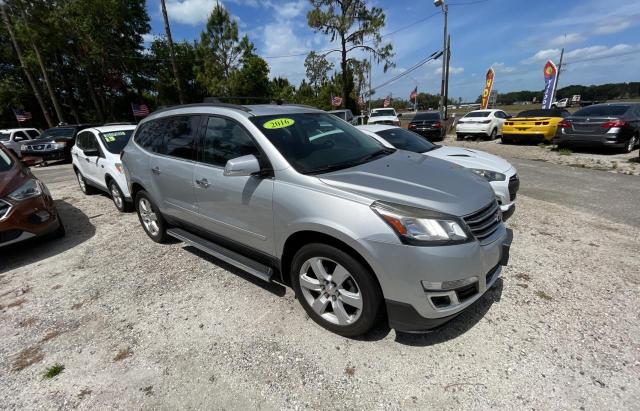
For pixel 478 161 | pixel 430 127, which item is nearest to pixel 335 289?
pixel 478 161

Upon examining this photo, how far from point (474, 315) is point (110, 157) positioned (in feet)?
20.6

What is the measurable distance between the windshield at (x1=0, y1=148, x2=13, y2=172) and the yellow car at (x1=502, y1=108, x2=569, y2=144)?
14.5 metres

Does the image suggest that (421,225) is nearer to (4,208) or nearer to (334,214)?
(334,214)

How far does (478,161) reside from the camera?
501 cm

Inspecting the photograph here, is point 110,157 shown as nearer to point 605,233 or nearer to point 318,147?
point 318,147

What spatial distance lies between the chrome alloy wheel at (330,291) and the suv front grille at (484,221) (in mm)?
910

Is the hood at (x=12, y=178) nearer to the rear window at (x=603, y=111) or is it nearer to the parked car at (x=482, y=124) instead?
the rear window at (x=603, y=111)

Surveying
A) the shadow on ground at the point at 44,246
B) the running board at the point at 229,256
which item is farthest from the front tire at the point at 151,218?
the shadow on ground at the point at 44,246

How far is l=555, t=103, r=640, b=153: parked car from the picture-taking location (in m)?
9.30

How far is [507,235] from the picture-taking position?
8.34ft

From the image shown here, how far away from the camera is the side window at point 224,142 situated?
112 inches

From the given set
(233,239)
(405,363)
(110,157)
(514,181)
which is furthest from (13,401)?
(514,181)

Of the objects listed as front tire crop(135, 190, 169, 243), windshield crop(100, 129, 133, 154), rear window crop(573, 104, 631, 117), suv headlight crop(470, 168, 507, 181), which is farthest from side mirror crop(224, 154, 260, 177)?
rear window crop(573, 104, 631, 117)

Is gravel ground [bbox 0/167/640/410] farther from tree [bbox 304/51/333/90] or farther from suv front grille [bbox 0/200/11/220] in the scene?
tree [bbox 304/51/333/90]
